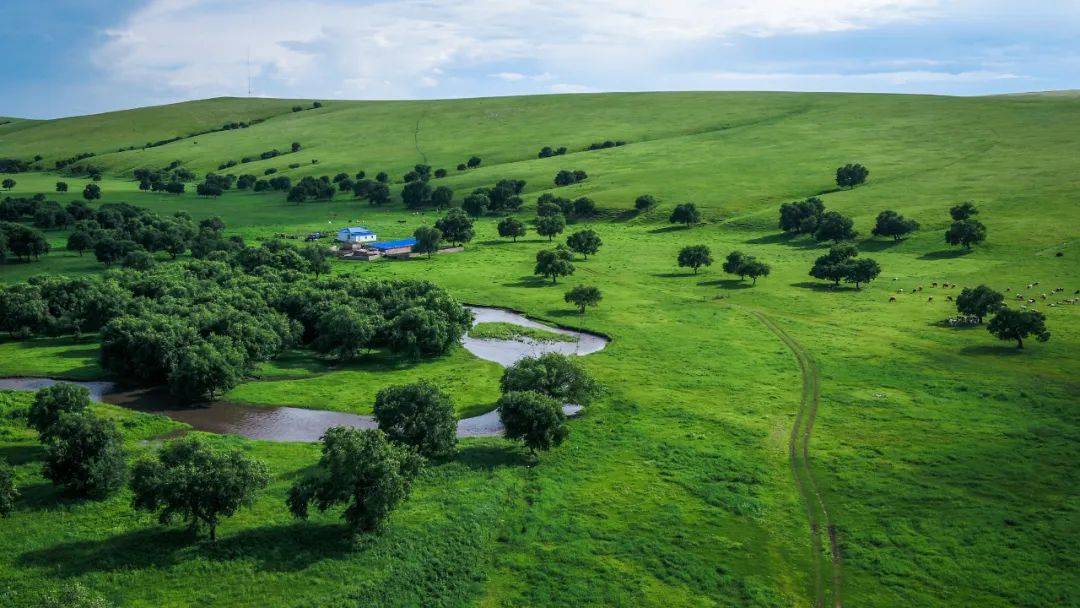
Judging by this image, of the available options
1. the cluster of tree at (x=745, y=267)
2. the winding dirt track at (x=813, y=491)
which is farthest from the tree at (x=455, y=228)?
the winding dirt track at (x=813, y=491)

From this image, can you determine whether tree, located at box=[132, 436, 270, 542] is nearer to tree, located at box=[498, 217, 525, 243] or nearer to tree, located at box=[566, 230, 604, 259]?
tree, located at box=[566, 230, 604, 259]

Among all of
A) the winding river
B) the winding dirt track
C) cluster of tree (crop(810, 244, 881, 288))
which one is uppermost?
cluster of tree (crop(810, 244, 881, 288))

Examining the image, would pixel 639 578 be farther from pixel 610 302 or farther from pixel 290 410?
pixel 610 302

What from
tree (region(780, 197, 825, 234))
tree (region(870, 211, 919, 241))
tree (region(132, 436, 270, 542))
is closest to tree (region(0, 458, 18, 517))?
tree (region(132, 436, 270, 542))

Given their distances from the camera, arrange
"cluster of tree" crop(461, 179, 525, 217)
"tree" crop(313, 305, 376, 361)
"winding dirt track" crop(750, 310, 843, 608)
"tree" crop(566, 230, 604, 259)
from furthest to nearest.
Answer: "cluster of tree" crop(461, 179, 525, 217) → "tree" crop(566, 230, 604, 259) → "tree" crop(313, 305, 376, 361) → "winding dirt track" crop(750, 310, 843, 608)

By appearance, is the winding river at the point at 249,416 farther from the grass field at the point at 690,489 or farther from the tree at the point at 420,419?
the tree at the point at 420,419

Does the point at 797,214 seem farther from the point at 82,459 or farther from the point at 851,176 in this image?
the point at 82,459

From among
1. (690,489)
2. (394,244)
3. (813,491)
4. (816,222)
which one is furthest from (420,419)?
(816,222)
